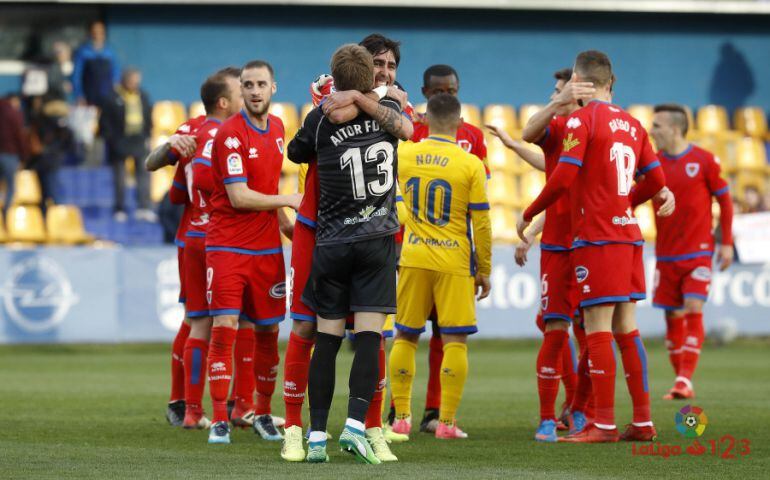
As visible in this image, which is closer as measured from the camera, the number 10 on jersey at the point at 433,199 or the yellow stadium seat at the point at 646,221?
the number 10 on jersey at the point at 433,199

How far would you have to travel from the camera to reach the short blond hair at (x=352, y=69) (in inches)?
269

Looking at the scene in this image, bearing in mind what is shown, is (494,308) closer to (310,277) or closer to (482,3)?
(482,3)

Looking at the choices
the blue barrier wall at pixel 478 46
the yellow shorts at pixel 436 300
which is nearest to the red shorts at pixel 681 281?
the yellow shorts at pixel 436 300

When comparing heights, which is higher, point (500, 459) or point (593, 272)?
point (593, 272)

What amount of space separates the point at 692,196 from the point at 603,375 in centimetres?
434

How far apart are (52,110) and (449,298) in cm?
1386

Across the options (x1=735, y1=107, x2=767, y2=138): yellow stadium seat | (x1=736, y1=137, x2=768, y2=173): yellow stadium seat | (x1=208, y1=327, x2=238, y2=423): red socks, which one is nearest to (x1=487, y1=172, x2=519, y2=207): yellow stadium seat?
(x1=736, y1=137, x2=768, y2=173): yellow stadium seat

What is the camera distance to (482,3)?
22.4m

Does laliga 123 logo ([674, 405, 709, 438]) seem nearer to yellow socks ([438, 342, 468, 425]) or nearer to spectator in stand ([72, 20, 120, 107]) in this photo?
yellow socks ([438, 342, 468, 425])

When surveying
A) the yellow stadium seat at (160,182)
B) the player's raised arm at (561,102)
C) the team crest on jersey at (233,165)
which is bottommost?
the team crest on jersey at (233,165)

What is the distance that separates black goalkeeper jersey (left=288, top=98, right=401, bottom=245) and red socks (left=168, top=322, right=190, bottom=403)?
8.52ft

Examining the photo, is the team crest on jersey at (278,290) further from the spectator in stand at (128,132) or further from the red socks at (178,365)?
the spectator in stand at (128,132)

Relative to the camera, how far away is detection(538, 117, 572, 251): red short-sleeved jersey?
8352 millimetres

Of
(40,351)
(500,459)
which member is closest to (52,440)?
(500,459)
